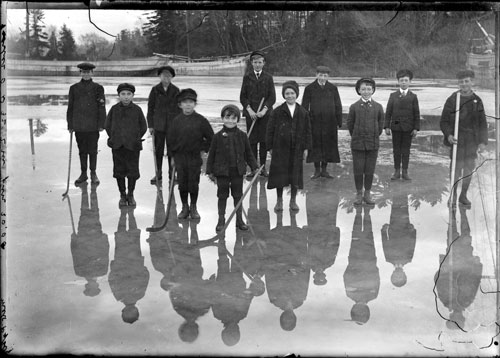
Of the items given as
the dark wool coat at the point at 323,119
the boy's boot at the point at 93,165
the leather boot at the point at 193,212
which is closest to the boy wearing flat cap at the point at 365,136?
the dark wool coat at the point at 323,119

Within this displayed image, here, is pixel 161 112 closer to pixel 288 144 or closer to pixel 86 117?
pixel 86 117

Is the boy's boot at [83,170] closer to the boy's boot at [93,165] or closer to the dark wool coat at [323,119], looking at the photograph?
the boy's boot at [93,165]

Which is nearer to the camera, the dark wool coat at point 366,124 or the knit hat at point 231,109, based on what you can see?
the knit hat at point 231,109

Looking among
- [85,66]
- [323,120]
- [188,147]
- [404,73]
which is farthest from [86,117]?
[404,73]

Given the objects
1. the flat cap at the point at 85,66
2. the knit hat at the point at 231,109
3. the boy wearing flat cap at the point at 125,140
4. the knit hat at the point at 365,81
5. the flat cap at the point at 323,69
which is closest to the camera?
the flat cap at the point at 85,66

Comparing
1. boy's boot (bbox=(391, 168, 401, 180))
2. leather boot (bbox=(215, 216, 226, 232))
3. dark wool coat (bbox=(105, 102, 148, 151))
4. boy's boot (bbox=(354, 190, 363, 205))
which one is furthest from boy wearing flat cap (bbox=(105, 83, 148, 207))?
boy's boot (bbox=(391, 168, 401, 180))

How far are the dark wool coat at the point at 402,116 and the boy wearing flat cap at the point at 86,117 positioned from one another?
3.21 meters

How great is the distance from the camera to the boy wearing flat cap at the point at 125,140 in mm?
6254

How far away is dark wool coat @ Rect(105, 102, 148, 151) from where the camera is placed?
6.25m

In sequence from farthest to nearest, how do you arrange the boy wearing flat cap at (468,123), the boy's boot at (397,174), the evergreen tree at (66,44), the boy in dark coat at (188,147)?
1. the boy's boot at (397,174)
2. the boy in dark coat at (188,147)
3. the evergreen tree at (66,44)
4. the boy wearing flat cap at (468,123)

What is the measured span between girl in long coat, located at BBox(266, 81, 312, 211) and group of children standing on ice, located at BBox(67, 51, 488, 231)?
1 cm

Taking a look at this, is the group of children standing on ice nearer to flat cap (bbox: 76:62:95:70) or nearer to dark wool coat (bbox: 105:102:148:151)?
dark wool coat (bbox: 105:102:148:151)

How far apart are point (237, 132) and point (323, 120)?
1382mm

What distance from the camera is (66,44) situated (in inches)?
167
